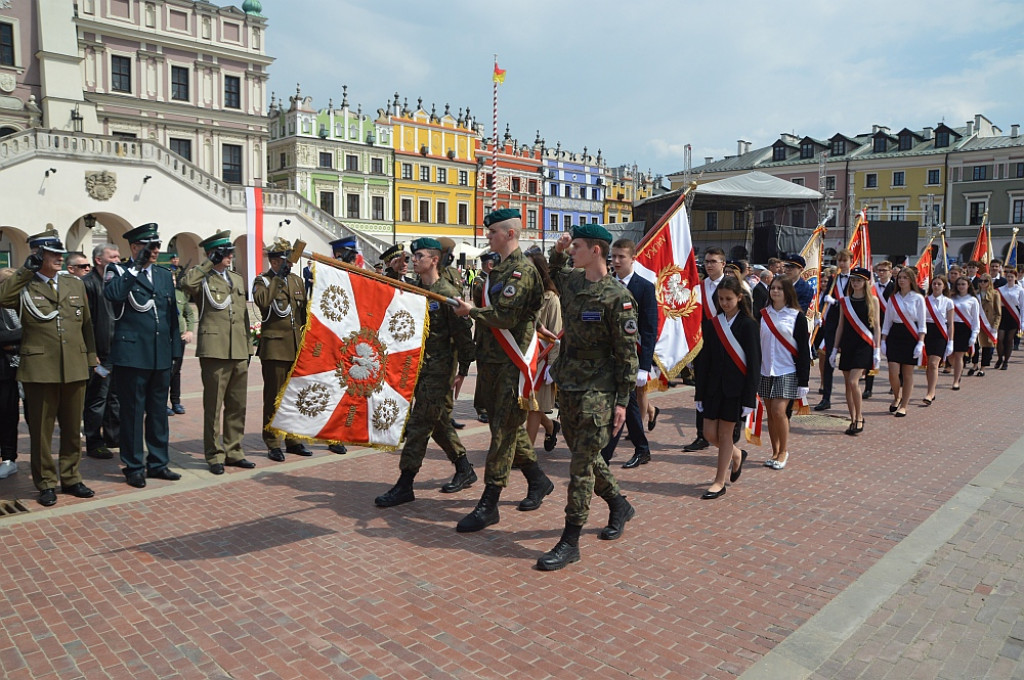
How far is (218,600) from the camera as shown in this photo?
14.8ft

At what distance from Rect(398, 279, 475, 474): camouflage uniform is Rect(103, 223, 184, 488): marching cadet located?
249 centimetres

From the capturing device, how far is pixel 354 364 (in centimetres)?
566

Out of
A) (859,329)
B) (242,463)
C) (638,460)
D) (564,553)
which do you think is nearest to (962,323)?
(859,329)

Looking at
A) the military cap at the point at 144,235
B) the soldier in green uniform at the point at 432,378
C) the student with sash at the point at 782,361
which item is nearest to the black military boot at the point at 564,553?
the soldier in green uniform at the point at 432,378

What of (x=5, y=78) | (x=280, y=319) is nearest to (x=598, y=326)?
(x=280, y=319)

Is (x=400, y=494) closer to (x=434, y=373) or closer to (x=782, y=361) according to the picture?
(x=434, y=373)

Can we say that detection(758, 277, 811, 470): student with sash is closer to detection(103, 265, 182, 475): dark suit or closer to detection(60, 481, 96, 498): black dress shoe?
detection(103, 265, 182, 475): dark suit

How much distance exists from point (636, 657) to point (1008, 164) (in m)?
69.0

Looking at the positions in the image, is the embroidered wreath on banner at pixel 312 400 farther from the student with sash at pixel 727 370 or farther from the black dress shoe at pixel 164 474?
the student with sash at pixel 727 370

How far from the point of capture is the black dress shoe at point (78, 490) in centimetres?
649

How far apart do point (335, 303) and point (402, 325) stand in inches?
20.7

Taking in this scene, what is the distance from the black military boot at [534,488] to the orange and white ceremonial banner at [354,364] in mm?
1274

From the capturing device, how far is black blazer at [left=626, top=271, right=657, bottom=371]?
5641mm

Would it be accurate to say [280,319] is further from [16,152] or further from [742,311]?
[16,152]
